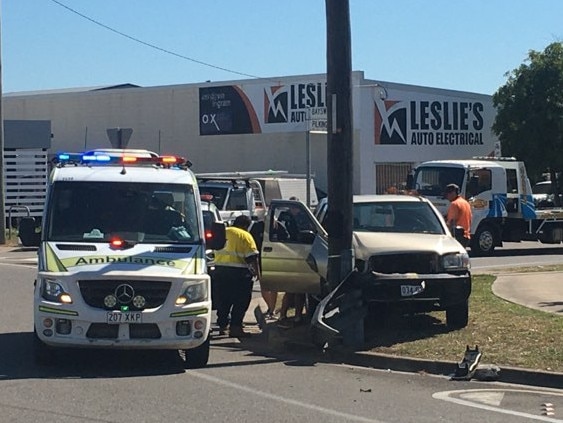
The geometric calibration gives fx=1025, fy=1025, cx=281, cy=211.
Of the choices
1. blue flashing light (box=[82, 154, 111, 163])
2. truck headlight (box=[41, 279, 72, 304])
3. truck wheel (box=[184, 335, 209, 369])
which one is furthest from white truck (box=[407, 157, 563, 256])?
truck headlight (box=[41, 279, 72, 304])

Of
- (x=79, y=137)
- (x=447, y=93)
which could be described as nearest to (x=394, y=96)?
(x=447, y=93)

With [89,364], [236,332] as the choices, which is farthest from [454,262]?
Answer: [89,364]

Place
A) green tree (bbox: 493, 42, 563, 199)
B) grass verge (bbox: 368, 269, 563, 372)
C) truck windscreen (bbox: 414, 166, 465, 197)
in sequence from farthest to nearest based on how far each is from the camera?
green tree (bbox: 493, 42, 563, 199)
truck windscreen (bbox: 414, 166, 465, 197)
grass verge (bbox: 368, 269, 563, 372)

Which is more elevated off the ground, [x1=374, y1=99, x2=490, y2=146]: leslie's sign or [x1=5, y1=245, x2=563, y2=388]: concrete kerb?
[x1=374, y1=99, x2=490, y2=146]: leslie's sign

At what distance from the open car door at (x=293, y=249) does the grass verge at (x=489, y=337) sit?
1184 mm

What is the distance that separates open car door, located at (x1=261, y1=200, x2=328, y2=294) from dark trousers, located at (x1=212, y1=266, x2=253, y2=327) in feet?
2.51

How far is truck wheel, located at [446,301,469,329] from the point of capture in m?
13.0

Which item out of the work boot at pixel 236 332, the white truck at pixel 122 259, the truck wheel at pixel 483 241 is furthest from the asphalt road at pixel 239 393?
the truck wheel at pixel 483 241

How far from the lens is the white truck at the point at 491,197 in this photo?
2681cm

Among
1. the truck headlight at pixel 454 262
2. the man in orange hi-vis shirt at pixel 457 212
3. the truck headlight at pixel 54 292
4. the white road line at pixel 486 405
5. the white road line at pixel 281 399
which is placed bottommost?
the white road line at pixel 486 405

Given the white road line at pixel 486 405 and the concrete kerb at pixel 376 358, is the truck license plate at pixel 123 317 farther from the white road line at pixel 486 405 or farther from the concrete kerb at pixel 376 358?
the white road line at pixel 486 405

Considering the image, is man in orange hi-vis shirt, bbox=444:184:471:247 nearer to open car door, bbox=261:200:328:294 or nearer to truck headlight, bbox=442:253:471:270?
open car door, bbox=261:200:328:294

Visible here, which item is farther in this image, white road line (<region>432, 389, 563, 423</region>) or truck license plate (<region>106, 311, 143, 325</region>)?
truck license plate (<region>106, 311, 143, 325</region>)

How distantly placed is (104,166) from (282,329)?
3509 millimetres
